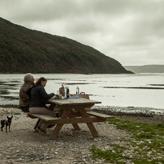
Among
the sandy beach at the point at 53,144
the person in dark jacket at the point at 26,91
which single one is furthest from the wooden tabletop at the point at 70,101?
the sandy beach at the point at 53,144

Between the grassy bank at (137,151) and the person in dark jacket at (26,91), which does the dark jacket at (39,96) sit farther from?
the grassy bank at (137,151)

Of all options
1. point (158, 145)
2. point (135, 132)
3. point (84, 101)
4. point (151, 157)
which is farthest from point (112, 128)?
point (151, 157)

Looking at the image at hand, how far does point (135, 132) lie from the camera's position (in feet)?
65.0

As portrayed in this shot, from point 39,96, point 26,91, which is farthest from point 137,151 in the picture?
point 26,91

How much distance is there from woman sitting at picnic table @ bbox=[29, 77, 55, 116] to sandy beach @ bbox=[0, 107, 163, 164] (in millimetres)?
1078

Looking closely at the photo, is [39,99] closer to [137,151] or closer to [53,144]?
[53,144]

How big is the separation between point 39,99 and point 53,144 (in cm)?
289

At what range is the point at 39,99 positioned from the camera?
1858cm

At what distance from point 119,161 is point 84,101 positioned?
4.87m

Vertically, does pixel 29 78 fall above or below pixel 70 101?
above

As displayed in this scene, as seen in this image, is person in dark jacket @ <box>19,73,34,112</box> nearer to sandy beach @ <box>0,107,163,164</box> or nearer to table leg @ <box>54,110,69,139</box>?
sandy beach @ <box>0,107,163,164</box>

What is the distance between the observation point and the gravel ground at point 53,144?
1377 centimetres

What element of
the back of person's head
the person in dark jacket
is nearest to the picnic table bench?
the person in dark jacket

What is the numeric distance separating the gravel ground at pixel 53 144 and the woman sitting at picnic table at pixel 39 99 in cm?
108
